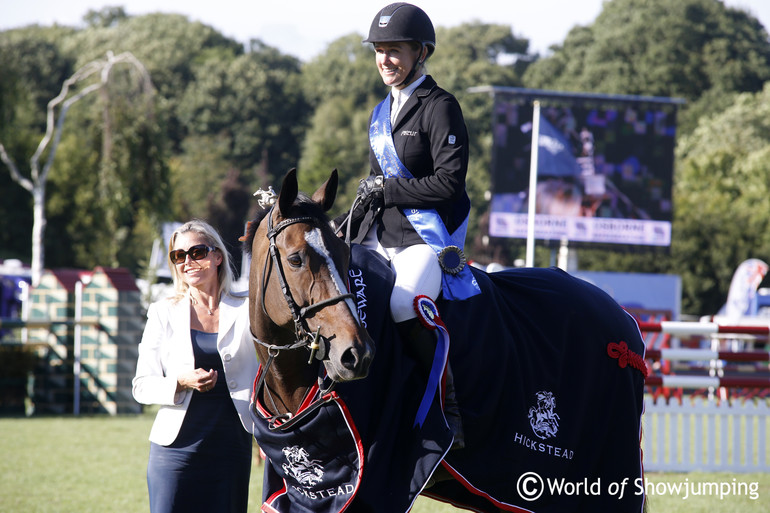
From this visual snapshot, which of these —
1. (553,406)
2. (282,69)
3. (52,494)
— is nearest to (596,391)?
(553,406)

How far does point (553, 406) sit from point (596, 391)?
0.38 m

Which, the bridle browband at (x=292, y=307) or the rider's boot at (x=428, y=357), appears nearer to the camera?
the bridle browband at (x=292, y=307)

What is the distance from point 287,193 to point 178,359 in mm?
1269

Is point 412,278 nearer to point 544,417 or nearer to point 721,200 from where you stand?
point 544,417

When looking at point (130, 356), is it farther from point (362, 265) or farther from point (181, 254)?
point (362, 265)

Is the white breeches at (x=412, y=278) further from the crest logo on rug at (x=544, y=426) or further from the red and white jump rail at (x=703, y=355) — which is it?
the red and white jump rail at (x=703, y=355)

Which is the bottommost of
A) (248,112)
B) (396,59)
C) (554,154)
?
(396,59)

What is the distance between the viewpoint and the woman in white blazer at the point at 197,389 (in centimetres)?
391

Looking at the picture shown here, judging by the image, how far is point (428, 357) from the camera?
11.3 ft

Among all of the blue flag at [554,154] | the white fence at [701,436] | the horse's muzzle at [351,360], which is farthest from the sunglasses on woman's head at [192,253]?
the blue flag at [554,154]

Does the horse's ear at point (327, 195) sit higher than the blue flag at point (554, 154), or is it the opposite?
the blue flag at point (554, 154)

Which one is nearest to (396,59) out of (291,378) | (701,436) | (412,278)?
(412,278)

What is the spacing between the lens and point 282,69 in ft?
204

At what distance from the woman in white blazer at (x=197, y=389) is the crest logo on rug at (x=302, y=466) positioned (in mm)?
543
